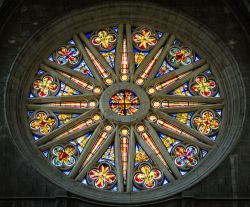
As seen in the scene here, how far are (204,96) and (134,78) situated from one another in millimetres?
1924

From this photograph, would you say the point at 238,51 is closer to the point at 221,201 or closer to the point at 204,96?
the point at 204,96

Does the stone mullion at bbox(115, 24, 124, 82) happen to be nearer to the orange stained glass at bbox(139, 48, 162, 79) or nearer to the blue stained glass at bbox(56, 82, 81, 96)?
the orange stained glass at bbox(139, 48, 162, 79)

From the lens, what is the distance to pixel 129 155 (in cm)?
2764

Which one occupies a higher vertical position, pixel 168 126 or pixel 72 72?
pixel 72 72

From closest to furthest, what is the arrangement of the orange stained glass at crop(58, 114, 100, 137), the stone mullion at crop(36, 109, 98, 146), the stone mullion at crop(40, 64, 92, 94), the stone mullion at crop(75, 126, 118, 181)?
the stone mullion at crop(75, 126, 118, 181), the stone mullion at crop(36, 109, 98, 146), the orange stained glass at crop(58, 114, 100, 137), the stone mullion at crop(40, 64, 92, 94)

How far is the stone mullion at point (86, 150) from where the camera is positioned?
90.0 ft

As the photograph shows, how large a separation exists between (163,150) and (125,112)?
1.51 metres

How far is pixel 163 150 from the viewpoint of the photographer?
91.0 ft

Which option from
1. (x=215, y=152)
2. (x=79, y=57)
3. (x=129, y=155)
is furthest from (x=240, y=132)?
(x=79, y=57)

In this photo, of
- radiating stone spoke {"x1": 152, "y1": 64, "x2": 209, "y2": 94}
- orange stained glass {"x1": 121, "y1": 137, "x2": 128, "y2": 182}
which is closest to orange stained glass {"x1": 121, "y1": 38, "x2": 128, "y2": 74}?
radiating stone spoke {"x1": 152, "y1": 64, "x2": 209, "y2": 94}

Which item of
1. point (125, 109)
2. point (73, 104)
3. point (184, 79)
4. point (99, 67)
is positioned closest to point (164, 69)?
point (184, 79)

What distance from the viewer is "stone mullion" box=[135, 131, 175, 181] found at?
27391 millimetres

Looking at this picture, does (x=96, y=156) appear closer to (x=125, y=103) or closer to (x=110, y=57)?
(x=125, y=103)

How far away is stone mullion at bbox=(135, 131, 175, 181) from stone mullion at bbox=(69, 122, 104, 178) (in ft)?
3.31
